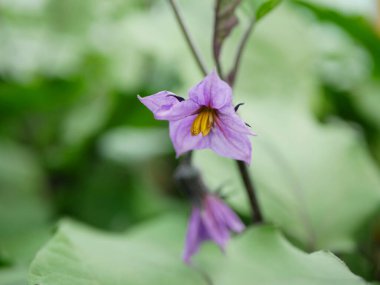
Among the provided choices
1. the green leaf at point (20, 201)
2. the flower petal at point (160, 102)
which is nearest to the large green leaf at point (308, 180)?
the flower petal at point (160, 102)

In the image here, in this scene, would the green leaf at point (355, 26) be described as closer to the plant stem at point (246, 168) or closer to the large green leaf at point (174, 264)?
the plant stem at point (246, 168)

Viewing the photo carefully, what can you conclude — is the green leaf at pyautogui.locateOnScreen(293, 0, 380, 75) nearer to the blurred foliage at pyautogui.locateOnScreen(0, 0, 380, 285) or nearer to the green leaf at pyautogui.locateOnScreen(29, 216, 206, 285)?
the blurred foliage at pyautogui.locateOnScreen(0, 0, 380, 285)

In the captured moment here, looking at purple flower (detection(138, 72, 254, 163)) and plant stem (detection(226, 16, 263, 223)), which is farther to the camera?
plant stem (detection(226, 16, 263, 223))

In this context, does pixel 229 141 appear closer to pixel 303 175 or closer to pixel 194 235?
pixel 194 235

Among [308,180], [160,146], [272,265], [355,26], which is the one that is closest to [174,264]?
[272,265]

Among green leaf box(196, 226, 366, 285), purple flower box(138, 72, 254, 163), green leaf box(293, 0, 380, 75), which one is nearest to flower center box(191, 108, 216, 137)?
purple flower box(138, 72, 254, 163)
